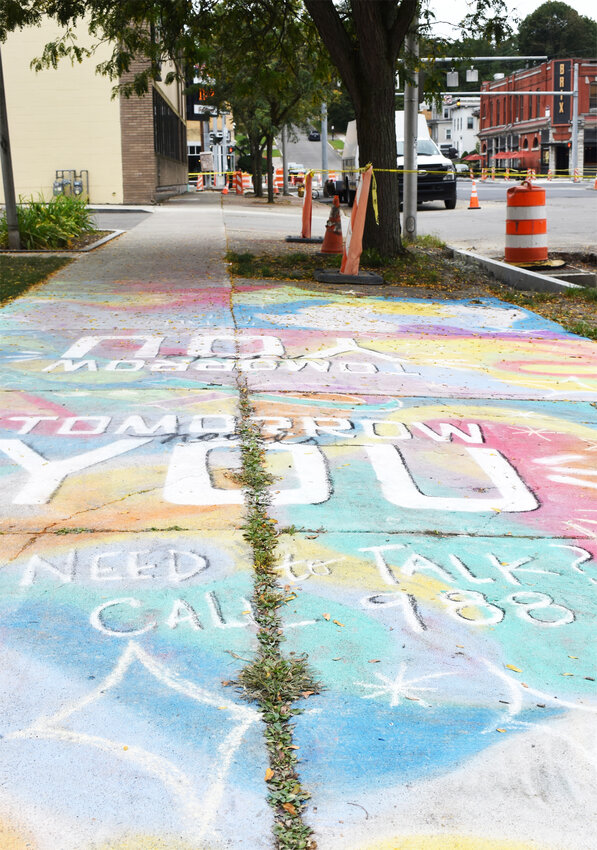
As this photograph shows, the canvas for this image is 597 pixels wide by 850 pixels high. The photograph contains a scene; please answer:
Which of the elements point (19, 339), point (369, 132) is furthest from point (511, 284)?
point (19, 339)

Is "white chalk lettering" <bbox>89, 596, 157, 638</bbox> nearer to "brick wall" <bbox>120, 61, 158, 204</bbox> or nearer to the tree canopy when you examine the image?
"brick wall" <bbox>120, 61, 158, 204</bbox>

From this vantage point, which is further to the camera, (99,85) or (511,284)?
(99,85)

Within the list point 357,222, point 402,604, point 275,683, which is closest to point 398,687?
point 275,683

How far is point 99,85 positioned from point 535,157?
63706 millimetres

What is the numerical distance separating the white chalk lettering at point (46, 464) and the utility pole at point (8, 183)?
33.9 ft

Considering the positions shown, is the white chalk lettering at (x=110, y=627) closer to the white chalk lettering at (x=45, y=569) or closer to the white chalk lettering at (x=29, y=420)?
the white chalk lettering at (x=45, y=569)

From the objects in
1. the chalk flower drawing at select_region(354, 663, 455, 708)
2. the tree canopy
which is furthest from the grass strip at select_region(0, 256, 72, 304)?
the tree canopy

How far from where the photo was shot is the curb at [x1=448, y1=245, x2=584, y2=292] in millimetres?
11688

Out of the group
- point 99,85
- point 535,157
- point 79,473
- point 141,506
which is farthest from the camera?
point 535,157

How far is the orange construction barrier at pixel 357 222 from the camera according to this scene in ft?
38.2

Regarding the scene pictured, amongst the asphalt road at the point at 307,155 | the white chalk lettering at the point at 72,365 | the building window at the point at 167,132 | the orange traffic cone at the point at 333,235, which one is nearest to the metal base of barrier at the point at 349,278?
the orange traffic cone at the point at 333,235

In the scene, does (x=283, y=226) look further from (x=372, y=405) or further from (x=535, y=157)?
(x=535, y=157)

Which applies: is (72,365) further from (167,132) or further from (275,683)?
(167,132)

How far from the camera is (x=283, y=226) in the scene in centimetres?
2167
